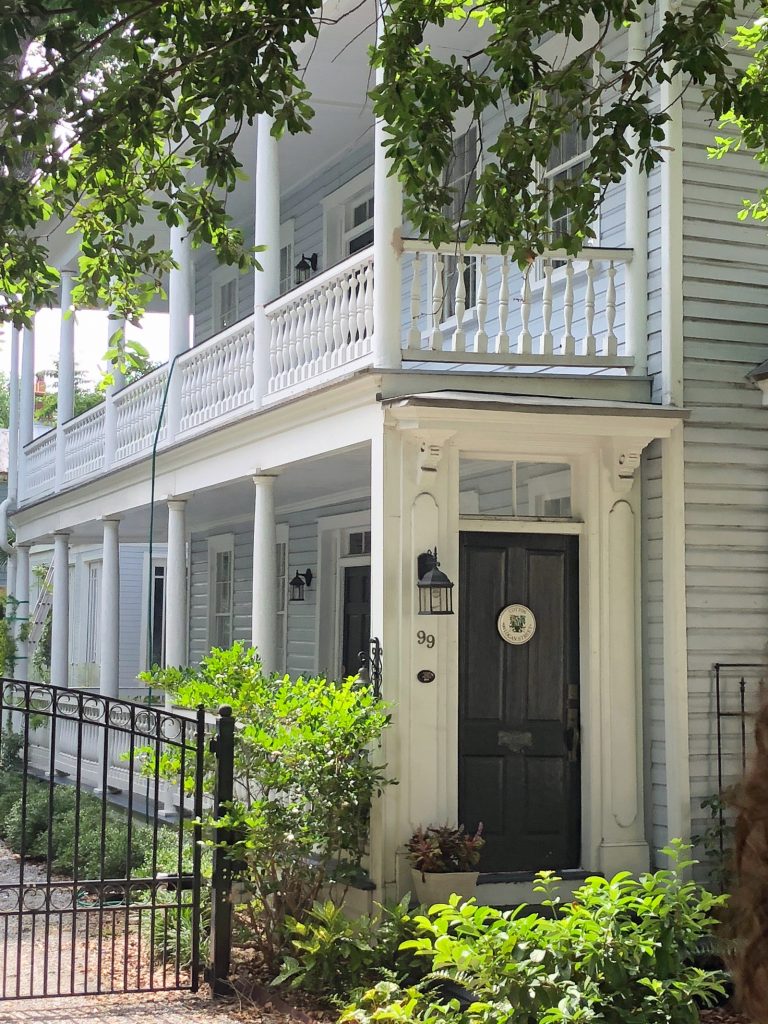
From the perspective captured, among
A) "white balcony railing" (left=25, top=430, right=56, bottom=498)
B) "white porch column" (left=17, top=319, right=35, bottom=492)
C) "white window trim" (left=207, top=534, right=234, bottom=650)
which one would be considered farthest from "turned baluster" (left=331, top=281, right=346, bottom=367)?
"white porch column" (left=17, top=319, right=35, bottom=492)

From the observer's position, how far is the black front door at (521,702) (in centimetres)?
871

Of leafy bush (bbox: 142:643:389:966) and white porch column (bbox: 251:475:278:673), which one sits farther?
white porch column (bbox: 251:475:278:673)

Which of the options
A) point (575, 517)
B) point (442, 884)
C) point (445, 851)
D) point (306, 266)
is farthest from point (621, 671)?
point (306, 266)

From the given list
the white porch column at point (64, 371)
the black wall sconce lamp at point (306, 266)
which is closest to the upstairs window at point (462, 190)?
the black wall sconce lamp at point (306, 266)

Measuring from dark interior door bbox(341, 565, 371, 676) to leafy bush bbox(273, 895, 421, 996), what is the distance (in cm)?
659

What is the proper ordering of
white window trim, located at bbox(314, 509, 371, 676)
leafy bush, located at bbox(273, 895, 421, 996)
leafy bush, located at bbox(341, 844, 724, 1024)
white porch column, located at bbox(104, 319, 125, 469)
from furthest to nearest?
1. white porch column, located at bbox(104, 319, 125, 469)
2. white window trim, located at bbox(314, 509, 371, 676)
3. leafy bush, located at bbox(273, 895, 421, 996)
4. leafy bush, located at bbox(341, 844, 724, 1024)

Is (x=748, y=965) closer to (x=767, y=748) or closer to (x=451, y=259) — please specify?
(x=767, y=748)

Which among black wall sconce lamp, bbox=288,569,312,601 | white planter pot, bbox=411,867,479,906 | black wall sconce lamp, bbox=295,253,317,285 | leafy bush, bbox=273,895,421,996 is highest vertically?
black wall sconce lamp, bbox=295,253,317,285

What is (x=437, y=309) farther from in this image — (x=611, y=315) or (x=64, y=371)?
(x=64, y=371)

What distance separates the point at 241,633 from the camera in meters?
17.7

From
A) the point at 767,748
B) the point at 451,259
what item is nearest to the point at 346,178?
the point at 451,259

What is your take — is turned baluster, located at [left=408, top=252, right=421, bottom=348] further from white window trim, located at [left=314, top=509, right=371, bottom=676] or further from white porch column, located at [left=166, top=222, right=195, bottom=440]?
white window trim, located at [left=314, top=509, right=371, bottom=676]

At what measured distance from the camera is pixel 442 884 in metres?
7.74

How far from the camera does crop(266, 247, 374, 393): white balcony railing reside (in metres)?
9.02
